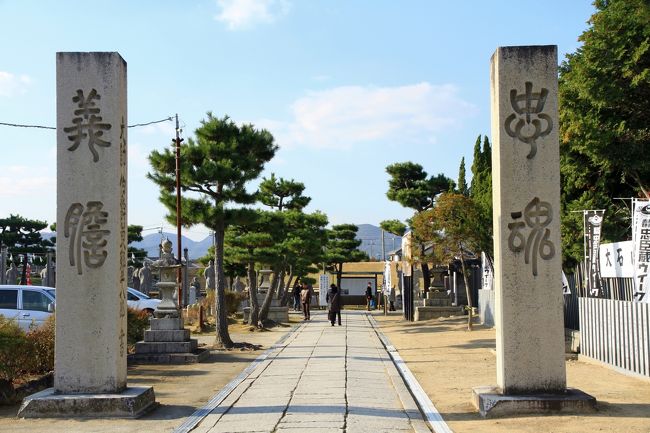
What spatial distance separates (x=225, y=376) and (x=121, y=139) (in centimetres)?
551

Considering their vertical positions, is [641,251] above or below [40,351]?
above

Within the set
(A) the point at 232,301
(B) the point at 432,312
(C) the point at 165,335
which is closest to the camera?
(C) the point at 165,335

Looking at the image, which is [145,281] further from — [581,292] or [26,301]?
[581,292]

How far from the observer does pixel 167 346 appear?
52.5 feet

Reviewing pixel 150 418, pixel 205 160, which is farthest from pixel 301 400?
pixel 205 160

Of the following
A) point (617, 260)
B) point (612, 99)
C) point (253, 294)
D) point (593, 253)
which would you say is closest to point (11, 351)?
point (617, 260)

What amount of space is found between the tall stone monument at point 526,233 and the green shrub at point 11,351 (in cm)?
686

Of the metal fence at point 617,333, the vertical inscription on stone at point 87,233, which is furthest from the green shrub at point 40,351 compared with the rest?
the metal fence at point 617,333

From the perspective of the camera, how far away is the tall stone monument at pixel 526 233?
8.88 m

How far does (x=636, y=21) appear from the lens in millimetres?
18266

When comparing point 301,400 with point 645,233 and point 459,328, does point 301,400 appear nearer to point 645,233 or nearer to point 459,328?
point 645,233

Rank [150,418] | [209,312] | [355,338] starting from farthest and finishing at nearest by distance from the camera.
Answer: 1. [209,312]
2. [355,338]
3. [150,418]

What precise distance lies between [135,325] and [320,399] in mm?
9604

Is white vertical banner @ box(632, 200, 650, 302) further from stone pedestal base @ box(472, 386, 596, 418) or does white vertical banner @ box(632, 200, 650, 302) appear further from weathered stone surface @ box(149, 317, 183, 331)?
weathered stone surface @ box(149, 317, 183, 331)
